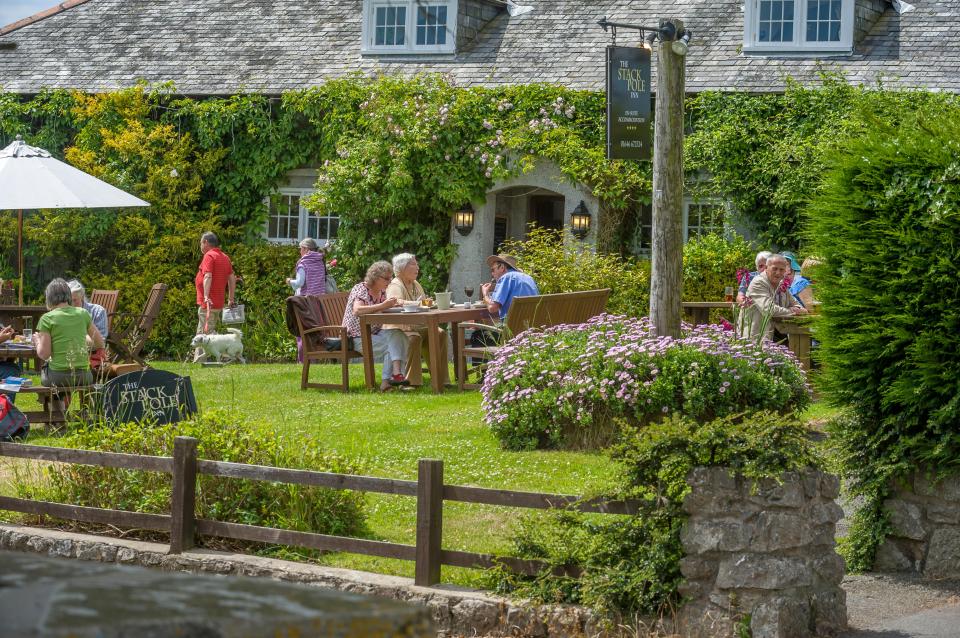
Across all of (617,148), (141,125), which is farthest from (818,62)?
(141,125)

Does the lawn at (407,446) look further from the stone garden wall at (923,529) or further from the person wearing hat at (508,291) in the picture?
the stone garden wall at (923,529)

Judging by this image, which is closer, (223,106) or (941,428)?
(941,428)

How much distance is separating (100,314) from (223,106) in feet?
23.0

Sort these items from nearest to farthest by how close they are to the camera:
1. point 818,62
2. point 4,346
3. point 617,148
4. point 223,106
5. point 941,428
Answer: point 941,428 < point 617,148 < point 4,346 < point 818,62 < point 223,106

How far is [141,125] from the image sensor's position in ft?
57.5

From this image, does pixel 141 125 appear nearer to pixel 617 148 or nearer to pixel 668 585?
pixel 617 148

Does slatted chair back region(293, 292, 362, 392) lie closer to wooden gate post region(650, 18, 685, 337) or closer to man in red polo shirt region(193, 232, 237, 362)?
man in red polo shirt region(193, 232, 237, 362)

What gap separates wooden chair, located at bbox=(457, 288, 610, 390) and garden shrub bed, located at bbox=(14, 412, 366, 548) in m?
3.06

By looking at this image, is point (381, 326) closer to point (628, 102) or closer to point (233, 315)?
point (628, 102)

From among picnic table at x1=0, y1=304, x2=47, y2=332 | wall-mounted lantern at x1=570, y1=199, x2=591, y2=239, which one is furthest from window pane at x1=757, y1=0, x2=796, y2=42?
picnic table at x1=0, y1=304, x2=47, y2=332

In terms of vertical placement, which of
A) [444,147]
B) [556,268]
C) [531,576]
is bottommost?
[531,576]

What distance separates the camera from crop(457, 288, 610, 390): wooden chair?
10195 mm

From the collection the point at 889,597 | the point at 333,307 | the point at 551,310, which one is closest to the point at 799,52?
the point at 551,310

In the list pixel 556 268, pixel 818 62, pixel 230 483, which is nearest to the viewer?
pixel 230 483
